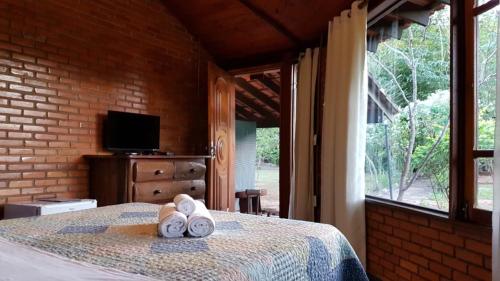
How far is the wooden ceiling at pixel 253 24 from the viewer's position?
Result: 11.4 ft

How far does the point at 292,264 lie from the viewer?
1.15m

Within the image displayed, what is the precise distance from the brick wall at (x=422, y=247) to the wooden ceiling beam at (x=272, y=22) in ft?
6.24

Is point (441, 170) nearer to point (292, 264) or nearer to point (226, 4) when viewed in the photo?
point (292, 264)

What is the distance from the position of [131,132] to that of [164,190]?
0.74m

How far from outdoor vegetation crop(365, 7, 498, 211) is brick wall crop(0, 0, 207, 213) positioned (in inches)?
94.5

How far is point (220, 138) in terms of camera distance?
4613mm

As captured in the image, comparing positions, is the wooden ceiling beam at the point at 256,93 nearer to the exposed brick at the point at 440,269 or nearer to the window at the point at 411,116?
the window at the point at 411,116

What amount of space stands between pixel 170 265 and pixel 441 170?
1850 millimetres

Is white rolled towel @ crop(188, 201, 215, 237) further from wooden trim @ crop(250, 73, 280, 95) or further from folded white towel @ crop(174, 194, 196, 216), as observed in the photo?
wooden trim @ crop(250, 73, 280, 95)

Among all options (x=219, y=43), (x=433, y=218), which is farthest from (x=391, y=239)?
(x=219, y=43)

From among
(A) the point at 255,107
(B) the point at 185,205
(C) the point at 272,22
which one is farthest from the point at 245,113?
(B) the point at 185,205

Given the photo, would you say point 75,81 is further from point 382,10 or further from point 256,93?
point 256,93

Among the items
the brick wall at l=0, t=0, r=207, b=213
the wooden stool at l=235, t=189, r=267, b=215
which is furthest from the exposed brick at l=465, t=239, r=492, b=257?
the wooden stool at l=235, t=189, r=267, b=215

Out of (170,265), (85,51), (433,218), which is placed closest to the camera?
(170,265)
